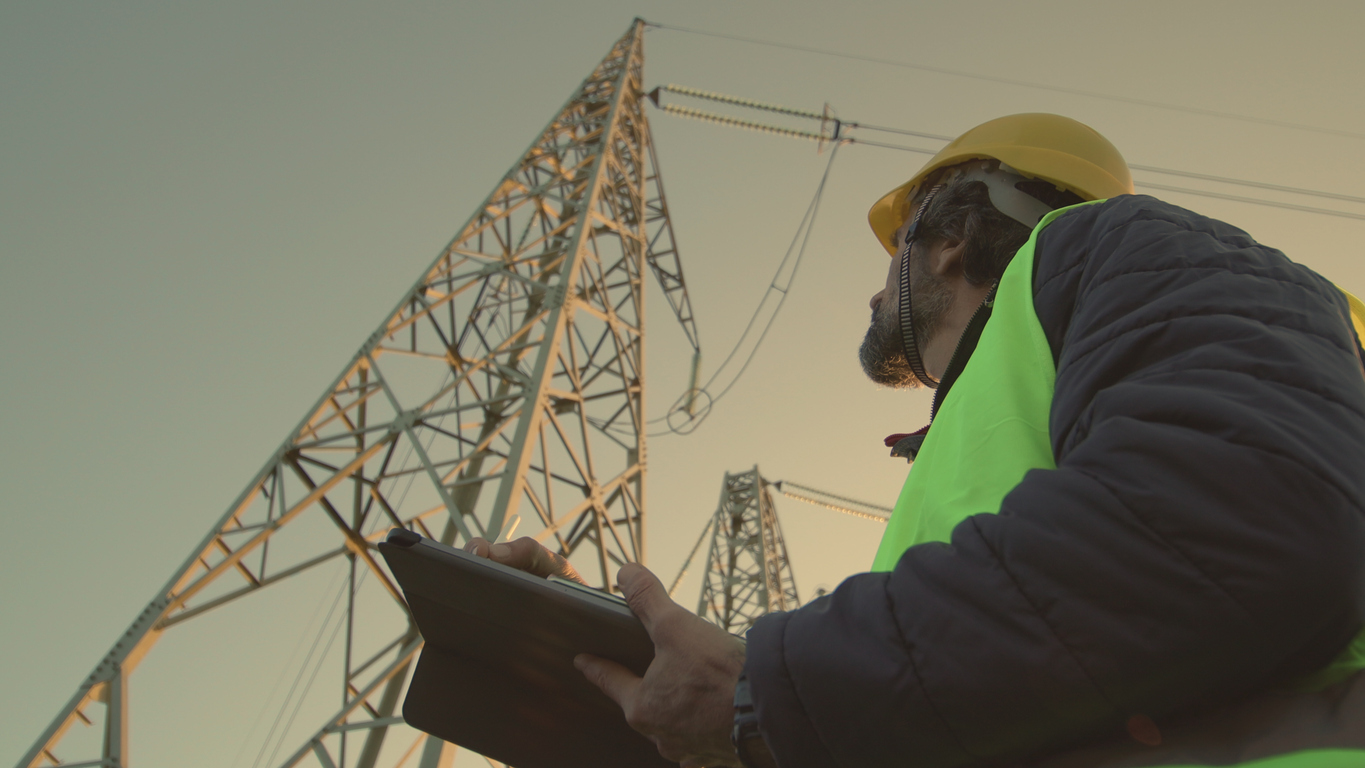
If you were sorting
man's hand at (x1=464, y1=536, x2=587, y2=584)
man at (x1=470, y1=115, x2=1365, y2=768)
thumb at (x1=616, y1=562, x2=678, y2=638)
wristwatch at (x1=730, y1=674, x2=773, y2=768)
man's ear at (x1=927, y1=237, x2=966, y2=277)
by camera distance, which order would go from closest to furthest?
man at (x1=470, y1=115, x2=1365, y2=768) < wristwatch at (x1=730, y1=674, x2=773, y2=768) < thumb at (x1=616, y1=562, x2=678, y2=638) < man's hand at (x1=464, y1=536, x2=587, y2=584) < man's ear at (x1=927, y1=237, x2=966, y2=277)

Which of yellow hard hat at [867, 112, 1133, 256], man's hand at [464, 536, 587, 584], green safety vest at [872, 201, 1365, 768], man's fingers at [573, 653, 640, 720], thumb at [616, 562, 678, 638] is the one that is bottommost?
man's fingers at [573, 653, 640, 720]

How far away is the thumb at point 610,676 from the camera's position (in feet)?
3.39

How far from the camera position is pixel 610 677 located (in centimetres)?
107

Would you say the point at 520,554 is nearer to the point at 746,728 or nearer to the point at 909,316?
the point at 746,728

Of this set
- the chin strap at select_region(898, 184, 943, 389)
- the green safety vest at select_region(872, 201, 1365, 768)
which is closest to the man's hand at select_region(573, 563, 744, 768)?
the green safety vest at select_region(872, 201, 1365, 768)

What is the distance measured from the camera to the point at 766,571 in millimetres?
17141

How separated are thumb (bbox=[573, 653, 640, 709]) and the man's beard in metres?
1.15

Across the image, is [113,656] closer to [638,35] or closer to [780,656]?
[780,656]

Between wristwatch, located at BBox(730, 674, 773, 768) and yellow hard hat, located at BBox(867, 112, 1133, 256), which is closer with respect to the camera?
wristwatch, located at BBox(730, 674, 773, 768)

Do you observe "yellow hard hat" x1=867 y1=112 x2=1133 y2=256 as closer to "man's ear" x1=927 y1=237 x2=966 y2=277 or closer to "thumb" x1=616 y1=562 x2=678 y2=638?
"man's ear" x1=927 y1=237 x2=966 y2=277

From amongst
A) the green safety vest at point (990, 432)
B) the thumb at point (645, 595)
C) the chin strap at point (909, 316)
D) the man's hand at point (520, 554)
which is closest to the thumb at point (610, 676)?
the thumb at point (645, 595)

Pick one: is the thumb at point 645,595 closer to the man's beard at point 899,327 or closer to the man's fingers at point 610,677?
the man's fingers at point 610,677

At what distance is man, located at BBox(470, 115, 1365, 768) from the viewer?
2.11 ft

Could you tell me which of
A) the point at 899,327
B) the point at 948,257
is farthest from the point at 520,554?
the point at 948,257
